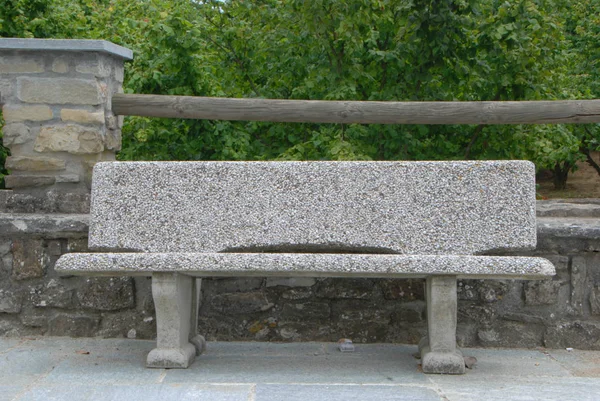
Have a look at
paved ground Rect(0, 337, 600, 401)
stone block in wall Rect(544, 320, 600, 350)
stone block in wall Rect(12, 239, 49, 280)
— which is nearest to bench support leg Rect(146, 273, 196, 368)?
paved ground Rect(0, 337, 600, 401)

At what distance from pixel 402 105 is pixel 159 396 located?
2338 mm

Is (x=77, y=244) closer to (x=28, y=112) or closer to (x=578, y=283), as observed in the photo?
(x=28, y=112)

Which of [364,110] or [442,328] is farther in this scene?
[364,110]

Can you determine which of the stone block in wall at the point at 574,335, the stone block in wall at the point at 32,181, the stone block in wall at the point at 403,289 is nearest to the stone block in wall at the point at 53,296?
the stone block in wall at the point at 32,181

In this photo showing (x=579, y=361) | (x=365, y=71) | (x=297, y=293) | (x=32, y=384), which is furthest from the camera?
(x=365, y=71)

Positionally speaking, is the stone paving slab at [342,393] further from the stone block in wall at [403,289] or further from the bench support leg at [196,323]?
the stone block in wall at [403,289]

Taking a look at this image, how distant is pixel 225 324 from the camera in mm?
3805

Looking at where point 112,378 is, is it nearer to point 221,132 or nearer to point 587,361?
A: point 587,361

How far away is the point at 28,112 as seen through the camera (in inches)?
160

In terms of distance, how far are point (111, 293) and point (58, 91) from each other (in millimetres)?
1087

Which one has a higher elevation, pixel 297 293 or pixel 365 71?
pixel 365 71

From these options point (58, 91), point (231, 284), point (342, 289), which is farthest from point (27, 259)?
point (342, 289)

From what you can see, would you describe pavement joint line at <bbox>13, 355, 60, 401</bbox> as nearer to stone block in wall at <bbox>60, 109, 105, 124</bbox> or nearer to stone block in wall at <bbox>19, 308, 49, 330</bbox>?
stone block in wall at <bbox>19, 308, 49, 330</bbox>

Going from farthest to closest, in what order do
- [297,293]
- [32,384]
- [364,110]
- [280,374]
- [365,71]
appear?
[365,71] → [364,110] → [297,293] → [280,374] → [32,384]
